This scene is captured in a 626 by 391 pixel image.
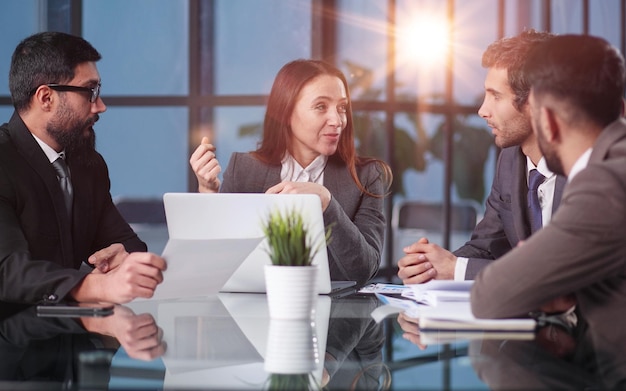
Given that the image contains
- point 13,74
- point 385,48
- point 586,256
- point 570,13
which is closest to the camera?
point 586,256

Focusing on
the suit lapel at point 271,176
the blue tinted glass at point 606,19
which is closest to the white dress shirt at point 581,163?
the suit lapel at point 271,176

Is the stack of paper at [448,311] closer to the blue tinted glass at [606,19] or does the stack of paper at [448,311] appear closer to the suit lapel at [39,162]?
the suit lapel at [39,162]

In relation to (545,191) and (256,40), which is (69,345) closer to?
(545,191)

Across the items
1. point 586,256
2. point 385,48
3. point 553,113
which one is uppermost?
point 385,48

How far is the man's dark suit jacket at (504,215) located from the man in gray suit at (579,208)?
1.10 metres

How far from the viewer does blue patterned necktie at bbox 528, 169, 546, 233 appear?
2.97 meters

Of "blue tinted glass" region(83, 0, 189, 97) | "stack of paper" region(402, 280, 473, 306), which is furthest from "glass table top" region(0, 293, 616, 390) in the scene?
"blue tinted glass" region(83, 0, 189, 97)

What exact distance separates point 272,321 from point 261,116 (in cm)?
409

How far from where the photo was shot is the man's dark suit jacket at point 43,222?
7.39 feet

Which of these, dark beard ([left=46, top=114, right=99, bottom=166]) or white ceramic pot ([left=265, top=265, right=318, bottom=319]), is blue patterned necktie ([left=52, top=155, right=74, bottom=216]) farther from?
white ceramic pot ([left=265, top=265, right=318, bottom=319])

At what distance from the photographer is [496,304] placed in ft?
5.72

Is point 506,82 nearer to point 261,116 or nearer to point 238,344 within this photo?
point 238,344

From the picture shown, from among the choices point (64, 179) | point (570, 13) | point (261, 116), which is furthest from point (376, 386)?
point (570, 13)

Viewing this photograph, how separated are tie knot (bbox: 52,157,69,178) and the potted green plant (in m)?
1.32
